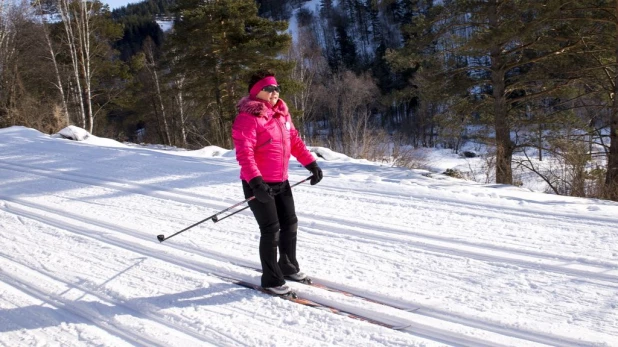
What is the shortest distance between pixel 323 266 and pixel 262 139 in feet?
4.59

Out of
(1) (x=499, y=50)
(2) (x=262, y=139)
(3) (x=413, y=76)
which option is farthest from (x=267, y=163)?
(3) (x=413, y=76)

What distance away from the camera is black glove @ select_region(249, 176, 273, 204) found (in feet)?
10.3

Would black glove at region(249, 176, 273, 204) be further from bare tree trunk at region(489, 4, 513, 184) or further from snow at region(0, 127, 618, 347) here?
bare tree trunk at region(489, 4, 513, 184)

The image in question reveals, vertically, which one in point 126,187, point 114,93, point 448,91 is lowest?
point 126,187

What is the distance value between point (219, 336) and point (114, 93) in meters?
25.3

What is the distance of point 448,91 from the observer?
424 inches

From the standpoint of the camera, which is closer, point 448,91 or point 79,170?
point 79,170

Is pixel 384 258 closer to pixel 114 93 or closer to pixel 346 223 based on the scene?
pixel 346 223

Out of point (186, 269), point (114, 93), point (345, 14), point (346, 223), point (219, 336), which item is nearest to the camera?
point (219, 336)

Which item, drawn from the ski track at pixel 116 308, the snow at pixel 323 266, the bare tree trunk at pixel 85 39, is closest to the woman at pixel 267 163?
the snow at pixel 323 266

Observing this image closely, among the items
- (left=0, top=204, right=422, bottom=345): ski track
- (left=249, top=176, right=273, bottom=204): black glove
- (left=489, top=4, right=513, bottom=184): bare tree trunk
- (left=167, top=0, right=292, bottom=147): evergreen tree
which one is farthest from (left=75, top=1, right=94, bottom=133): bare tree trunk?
(left=249, top=176, right=273, bottom=204): black glove

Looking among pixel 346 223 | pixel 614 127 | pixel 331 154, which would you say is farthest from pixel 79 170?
pixel 614 127

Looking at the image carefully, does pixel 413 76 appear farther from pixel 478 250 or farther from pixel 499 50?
pixel 478 250

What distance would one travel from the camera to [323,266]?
409 cm
